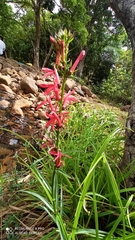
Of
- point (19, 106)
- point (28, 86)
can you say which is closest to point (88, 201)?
point (19, 106)

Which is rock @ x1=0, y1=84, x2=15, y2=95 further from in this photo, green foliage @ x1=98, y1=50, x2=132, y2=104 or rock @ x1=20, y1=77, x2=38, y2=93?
green foliage @ x1=98, y1=50, x2=132, y2=104

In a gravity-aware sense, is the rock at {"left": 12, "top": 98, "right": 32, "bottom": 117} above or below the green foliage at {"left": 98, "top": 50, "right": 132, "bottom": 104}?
below

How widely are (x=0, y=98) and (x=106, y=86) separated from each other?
5869mm

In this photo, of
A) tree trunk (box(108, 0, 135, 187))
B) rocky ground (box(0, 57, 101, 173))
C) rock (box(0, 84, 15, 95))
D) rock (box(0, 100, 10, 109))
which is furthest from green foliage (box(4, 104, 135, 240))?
rock (box(0, 84, 15, 95))

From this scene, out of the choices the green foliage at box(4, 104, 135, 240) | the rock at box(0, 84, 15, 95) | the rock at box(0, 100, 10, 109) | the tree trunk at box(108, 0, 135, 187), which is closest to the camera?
the green foliage at box(4, 104, 135, 240)

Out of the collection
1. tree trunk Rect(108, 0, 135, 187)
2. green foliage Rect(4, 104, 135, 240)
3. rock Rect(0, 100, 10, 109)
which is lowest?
green foliage Rect(4, 104, 135, 240)

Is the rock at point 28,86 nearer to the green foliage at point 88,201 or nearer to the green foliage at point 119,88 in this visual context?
the green foliage at point 88,201

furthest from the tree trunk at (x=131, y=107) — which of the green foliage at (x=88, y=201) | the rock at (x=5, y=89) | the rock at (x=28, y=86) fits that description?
the rock at (x=5, y=89)

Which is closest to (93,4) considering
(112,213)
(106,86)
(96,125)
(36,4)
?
(36,4)

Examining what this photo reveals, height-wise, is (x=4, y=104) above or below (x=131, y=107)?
below

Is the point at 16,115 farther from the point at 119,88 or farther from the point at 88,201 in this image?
the point at 119,88

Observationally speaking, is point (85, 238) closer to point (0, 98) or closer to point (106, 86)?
point (0, 98)

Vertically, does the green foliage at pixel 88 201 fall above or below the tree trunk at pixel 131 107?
below

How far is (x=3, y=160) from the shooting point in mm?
2268
